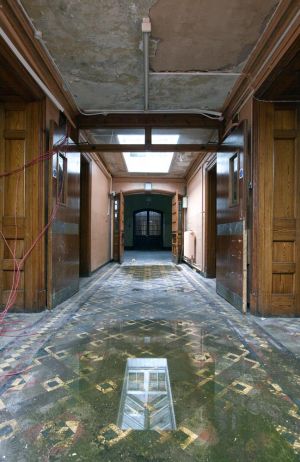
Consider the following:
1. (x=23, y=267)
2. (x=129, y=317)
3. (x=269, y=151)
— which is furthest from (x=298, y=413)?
(x=23, y=267)

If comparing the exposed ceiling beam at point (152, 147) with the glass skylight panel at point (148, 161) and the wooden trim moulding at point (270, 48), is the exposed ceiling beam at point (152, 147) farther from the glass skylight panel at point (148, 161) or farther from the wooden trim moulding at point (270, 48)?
the glass skylight panel at point (148, 161)

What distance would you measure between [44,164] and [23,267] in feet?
4.18

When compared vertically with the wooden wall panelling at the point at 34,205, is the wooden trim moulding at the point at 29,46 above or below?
above

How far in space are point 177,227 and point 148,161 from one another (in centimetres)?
246

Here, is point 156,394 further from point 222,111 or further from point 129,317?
point 222,111

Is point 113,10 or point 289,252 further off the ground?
point 113,10

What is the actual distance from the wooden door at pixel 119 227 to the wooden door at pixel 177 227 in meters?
1.75

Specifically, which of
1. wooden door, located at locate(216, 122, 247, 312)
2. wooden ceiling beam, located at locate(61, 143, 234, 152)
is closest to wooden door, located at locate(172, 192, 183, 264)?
wooden ceiling beam, located at locate(61, 143, 234, 152)

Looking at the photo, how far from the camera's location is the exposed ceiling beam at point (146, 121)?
15.6 ft

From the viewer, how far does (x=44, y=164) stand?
3.59 metres

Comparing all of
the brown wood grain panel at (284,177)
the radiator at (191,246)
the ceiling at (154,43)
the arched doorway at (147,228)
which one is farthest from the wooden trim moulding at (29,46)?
the arched doorway at (147,228)

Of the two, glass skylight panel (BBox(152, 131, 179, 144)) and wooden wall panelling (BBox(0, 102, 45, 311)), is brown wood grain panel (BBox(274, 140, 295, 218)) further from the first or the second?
glass skylight panel (BBox(152, 131, 179, 144))

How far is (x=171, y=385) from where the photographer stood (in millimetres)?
1840

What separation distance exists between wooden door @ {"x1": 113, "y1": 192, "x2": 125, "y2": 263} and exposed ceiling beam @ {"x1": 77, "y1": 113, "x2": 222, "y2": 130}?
4.73 metres
